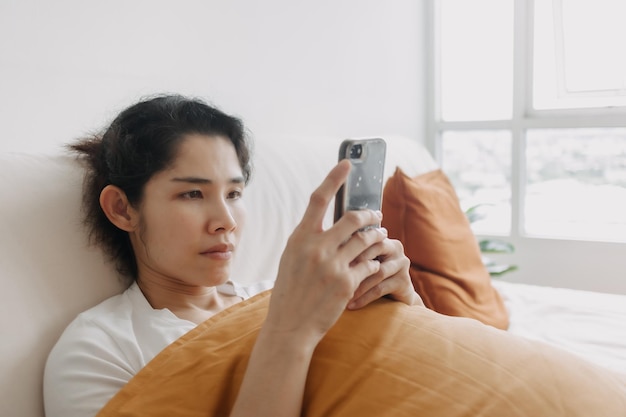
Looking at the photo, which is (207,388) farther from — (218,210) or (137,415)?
(218,210)

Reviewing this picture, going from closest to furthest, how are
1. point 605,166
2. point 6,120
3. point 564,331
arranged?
point 6,120 < point 564,331 < point 605,166

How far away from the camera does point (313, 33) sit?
2211 millimetres

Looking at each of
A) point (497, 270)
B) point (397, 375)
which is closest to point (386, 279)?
point (397, 375)

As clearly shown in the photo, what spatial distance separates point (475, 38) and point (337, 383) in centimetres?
286

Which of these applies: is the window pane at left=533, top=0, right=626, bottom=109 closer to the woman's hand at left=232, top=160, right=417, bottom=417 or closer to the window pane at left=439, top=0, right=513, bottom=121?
the window pane at left=439, top=0, right=513, bottom=121

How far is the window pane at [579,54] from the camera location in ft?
9.43

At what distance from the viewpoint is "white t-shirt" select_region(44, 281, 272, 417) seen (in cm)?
81

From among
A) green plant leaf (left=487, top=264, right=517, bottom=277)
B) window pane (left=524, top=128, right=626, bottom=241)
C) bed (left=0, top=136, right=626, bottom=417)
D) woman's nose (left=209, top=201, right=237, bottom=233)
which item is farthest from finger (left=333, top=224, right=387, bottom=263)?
window pane (left=524, top=128, right=626, bottom=241)

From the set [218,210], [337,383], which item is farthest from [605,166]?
[337,383]

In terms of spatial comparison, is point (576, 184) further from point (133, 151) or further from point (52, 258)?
point (52, 258)

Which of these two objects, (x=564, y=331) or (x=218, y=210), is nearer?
(x=218, y=210)

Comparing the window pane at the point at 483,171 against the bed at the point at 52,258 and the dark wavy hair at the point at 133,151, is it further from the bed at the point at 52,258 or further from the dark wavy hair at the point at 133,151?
the dark wavy hair at the point at 133,151

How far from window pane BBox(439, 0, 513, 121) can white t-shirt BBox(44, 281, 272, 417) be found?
101 inches

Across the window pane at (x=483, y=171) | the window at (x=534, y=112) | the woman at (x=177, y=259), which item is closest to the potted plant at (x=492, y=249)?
the window at (x=534, y=112)
